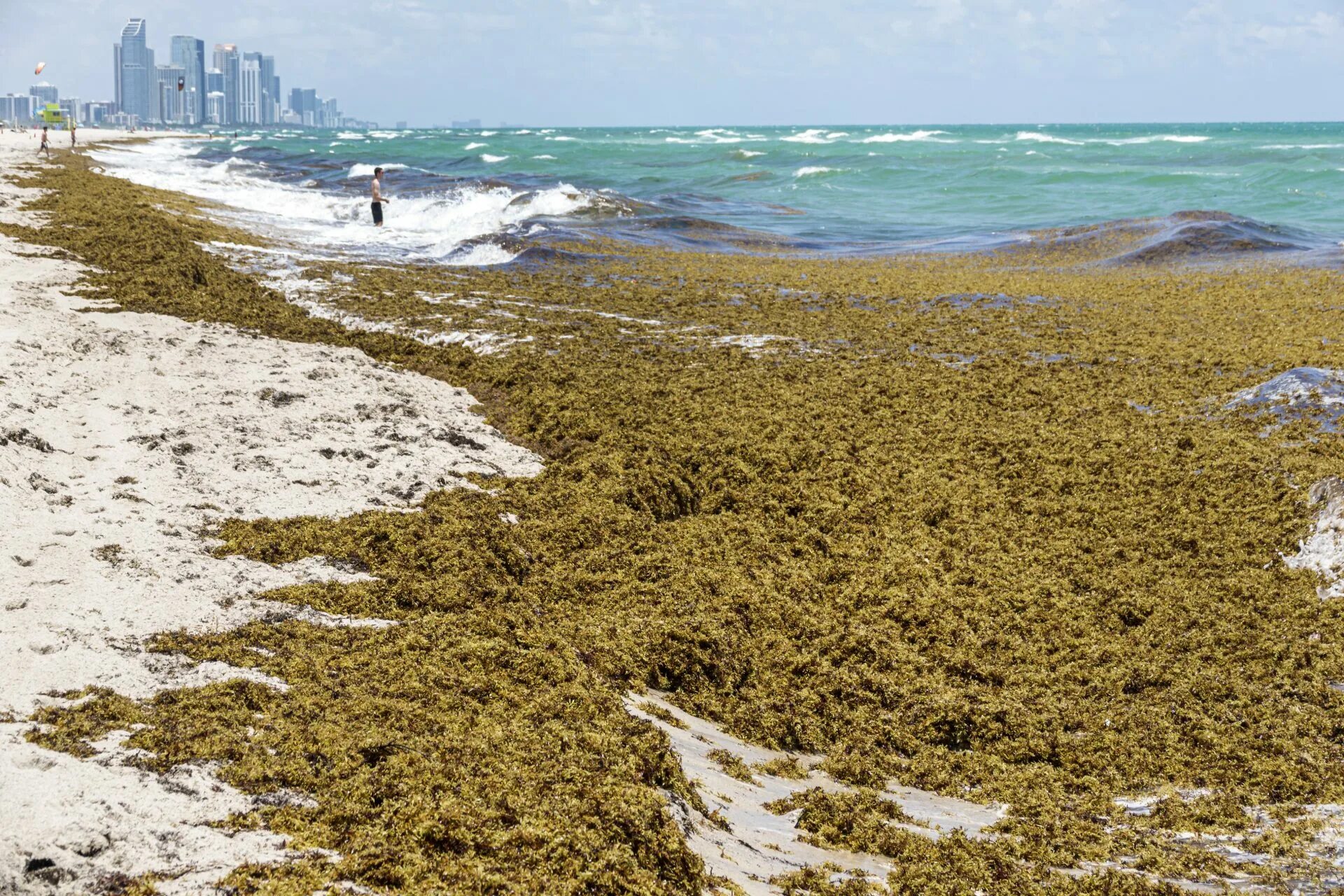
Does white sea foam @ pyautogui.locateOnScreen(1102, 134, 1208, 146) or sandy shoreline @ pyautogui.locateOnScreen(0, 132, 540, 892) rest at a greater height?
white sea foam @ pyautogui.locateOnScreen(1102, 134, 1208, 146)

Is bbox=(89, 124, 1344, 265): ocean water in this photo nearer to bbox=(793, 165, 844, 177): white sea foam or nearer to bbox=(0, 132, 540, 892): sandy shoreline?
bbox=(793, 165, 844, 177): white sea foam

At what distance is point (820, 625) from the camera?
5320 millimetres

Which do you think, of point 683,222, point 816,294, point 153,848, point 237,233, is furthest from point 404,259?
point 153,848

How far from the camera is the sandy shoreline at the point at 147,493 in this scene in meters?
2.87

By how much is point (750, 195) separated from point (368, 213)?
1634 cm

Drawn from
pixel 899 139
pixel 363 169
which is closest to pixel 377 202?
pixel 363 169

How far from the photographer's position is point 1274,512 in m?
6.20

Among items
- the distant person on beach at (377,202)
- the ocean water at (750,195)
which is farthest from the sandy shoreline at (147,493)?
the distant person on beach at (377,202)

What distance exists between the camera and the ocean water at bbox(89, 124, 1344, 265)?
843 inches

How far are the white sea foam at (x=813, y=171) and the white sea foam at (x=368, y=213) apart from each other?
19.2 meters

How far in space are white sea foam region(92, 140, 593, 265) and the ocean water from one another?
0.26 feet

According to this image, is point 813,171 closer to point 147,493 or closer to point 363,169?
point 363,169

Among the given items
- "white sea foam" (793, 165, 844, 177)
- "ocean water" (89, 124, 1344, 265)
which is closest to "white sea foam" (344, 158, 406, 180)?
"ocean water" (89, 124, 1344, 265)

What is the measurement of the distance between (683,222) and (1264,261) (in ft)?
38.9
